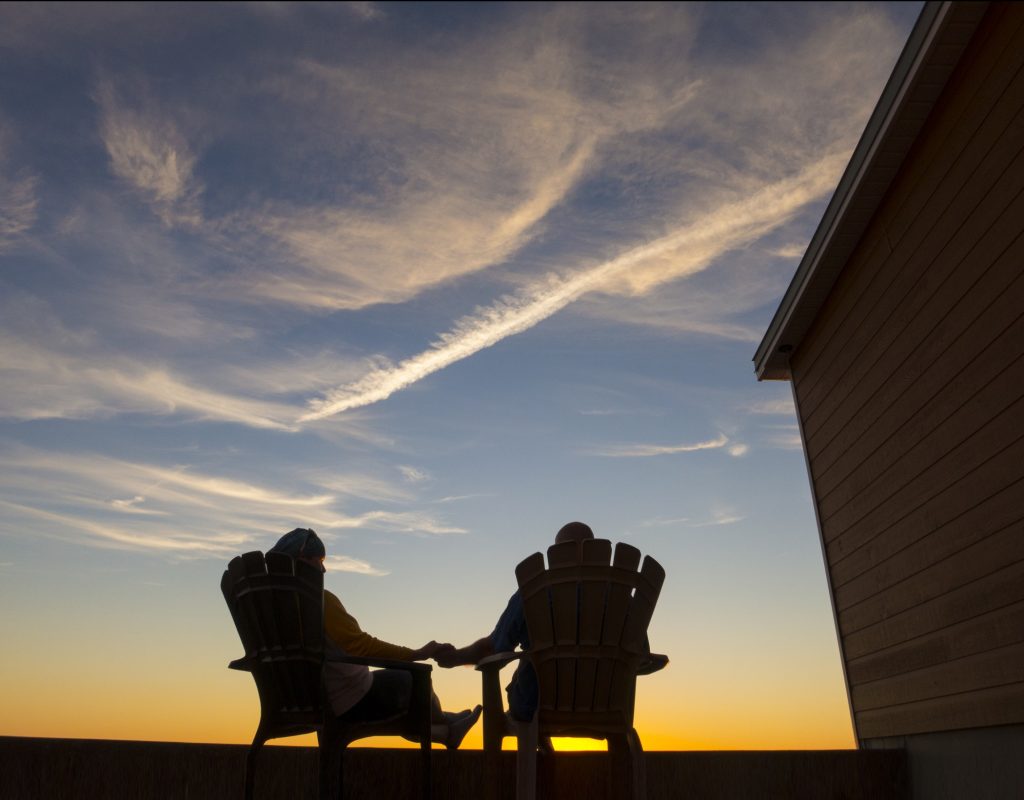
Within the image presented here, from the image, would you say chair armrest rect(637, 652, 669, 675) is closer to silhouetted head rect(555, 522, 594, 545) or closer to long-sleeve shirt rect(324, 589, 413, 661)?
silhouetted head rect(555, 522, 594, 545)

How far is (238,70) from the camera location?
24.7 ft

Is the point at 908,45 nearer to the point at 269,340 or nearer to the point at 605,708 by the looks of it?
the point at 605,708

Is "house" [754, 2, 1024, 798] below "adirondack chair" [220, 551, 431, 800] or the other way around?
the other way around

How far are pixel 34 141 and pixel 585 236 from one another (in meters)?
5.47

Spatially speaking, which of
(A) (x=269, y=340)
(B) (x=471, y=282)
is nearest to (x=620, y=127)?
(B) (x=471, y=282)

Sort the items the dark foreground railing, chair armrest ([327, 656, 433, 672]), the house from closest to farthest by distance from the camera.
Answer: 1. chair armrest ([327, 656, 433, 672])
2. the dark foreground railing
3. the house

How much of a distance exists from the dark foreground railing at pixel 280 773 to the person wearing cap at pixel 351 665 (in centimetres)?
59

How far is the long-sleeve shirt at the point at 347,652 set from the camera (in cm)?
321

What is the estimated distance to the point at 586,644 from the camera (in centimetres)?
317

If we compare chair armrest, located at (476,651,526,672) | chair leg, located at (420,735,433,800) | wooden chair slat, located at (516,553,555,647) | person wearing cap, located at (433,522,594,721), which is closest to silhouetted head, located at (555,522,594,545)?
person wearing cap, located at (433,522,594,721)

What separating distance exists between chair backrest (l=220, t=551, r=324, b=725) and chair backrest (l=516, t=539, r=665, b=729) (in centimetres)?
81

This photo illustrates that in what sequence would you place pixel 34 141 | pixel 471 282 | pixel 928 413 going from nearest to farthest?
pixel 928 413 < pixel 34 141 < pixel 471 282

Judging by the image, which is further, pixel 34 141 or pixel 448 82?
pixel 34 141

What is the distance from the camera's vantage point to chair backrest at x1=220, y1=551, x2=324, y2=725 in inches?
124
